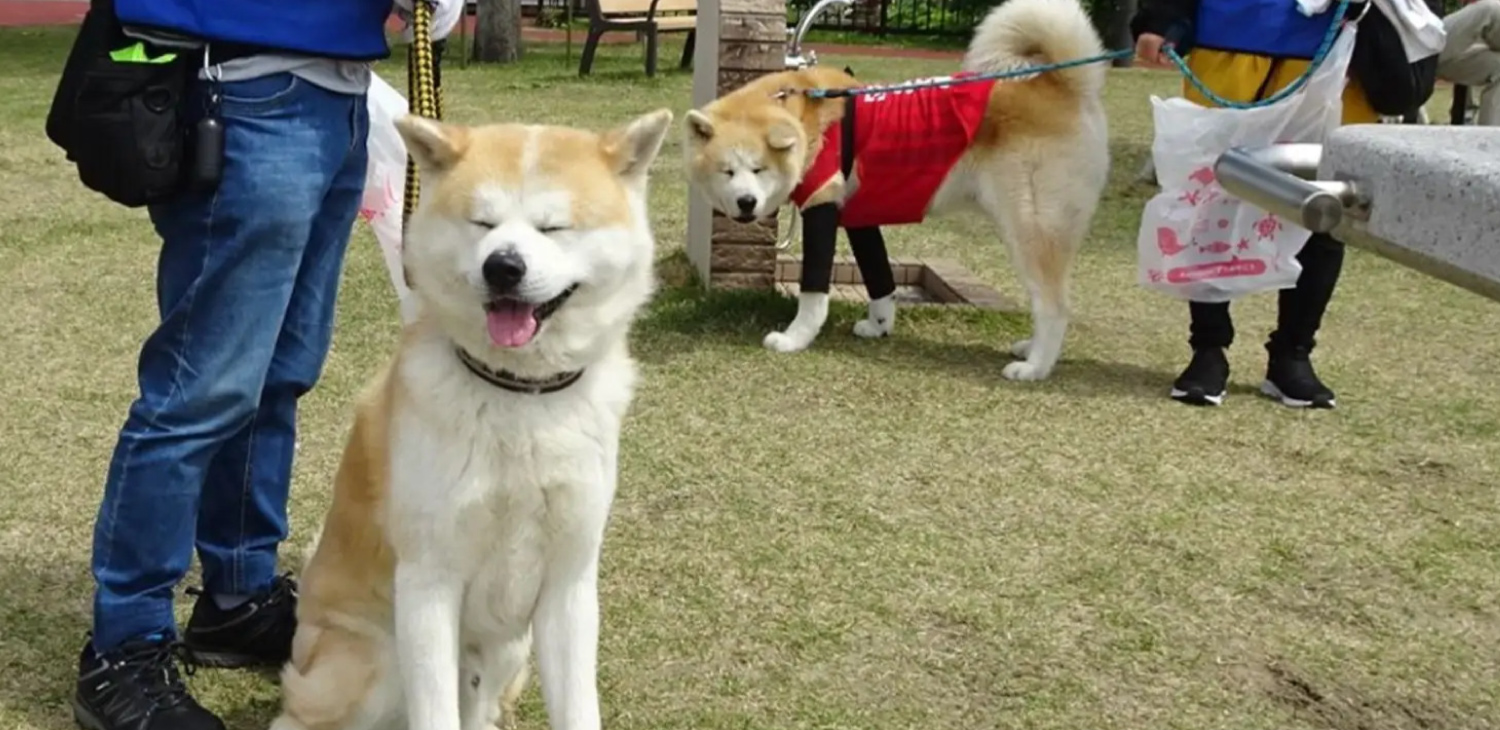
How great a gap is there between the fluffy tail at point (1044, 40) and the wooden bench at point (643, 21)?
319 inches

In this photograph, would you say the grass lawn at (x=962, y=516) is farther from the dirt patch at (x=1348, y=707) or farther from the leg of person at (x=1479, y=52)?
the leg of person at (x=1479, y=52)

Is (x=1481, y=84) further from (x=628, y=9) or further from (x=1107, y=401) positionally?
(x=628, y=9)

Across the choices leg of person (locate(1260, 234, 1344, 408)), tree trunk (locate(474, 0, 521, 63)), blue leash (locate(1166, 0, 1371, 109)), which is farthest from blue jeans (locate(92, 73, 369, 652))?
tree trunk (locate(474, 0, 521, 63))

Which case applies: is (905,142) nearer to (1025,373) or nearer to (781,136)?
(781,136)

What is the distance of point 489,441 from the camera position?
2371mm

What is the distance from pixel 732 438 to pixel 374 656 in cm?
213

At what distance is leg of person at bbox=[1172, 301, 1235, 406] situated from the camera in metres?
5.05

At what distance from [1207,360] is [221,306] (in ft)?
11.5

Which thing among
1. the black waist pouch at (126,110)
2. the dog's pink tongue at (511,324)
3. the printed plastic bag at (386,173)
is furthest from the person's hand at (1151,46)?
the black waist pouch at (126,110)

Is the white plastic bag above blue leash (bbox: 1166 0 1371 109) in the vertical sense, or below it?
below

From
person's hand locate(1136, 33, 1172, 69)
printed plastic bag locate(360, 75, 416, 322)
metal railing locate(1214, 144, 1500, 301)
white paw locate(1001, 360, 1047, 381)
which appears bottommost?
white paw locate(1001, 360, 1047, 381)

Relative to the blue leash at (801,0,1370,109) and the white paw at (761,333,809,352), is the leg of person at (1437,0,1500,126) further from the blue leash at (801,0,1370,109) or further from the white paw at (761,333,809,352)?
the white paw at (761,333,809,352)

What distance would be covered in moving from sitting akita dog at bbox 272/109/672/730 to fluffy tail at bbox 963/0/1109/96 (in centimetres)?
320

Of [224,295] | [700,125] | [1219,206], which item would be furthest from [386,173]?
[1219,206]
